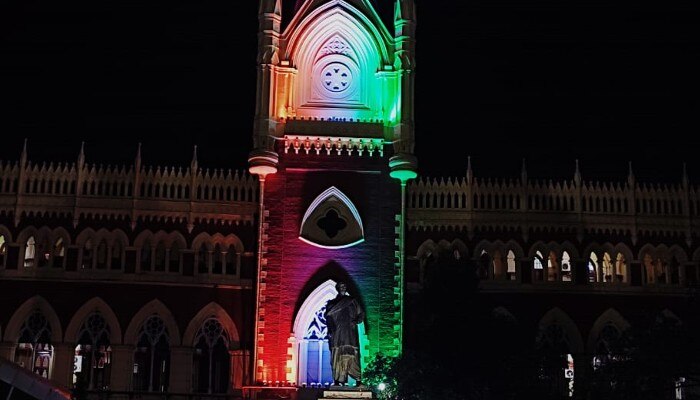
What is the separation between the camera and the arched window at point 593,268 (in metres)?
38.3

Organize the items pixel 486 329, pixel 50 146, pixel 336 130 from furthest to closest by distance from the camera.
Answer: pixel 50 146, pixel 336 130, pixel 486 329

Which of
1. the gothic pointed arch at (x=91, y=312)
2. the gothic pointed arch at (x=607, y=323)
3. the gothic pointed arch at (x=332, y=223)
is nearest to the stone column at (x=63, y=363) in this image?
the gothic pointed arch at (x=91, y=312)

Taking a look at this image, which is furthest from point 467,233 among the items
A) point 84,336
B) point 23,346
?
point 23,346

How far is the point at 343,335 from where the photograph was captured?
3212 cm

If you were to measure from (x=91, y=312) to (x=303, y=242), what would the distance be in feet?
28.8

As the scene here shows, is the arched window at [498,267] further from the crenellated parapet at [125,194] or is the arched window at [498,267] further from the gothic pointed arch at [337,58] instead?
the crenellated parapet at [125,194]

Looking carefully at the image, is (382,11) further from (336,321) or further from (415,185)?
(336,321)

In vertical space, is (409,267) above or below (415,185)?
below

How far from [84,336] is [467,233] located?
15.7m

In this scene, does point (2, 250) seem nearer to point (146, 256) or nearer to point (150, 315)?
point (146, 256)

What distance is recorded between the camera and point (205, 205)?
37719 millimetres

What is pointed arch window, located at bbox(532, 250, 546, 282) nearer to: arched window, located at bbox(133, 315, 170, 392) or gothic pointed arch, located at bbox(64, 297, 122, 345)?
arched window, located at bbox(133, 315, 170, 392)

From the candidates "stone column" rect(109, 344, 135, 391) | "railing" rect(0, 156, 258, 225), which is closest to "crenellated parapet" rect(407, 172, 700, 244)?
"railing" rect(0, 156, 258, 225)

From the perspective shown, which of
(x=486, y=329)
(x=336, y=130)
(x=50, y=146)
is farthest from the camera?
(x=50, y=146)
